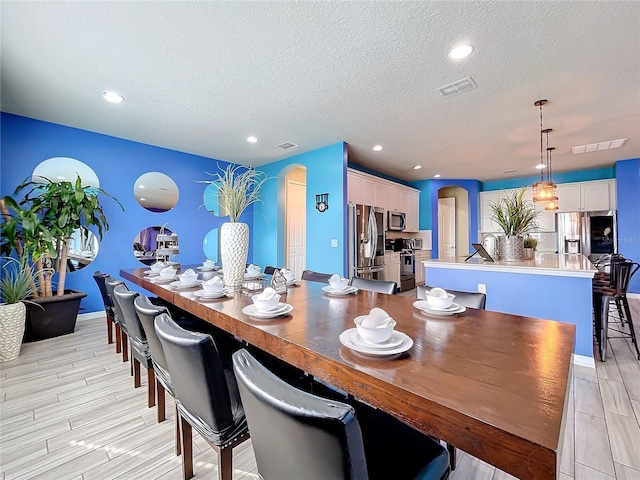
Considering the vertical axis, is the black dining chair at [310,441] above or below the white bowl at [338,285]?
below

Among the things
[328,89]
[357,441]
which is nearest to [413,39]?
[328,89]

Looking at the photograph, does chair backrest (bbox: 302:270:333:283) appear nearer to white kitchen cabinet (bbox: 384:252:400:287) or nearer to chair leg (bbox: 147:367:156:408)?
chair leg (bbox: 147:367:156:408)

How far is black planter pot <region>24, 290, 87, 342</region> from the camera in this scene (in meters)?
3.12

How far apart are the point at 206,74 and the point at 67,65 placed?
1.12m

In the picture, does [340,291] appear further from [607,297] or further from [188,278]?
[607,297]

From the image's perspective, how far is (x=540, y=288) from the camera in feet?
8.91

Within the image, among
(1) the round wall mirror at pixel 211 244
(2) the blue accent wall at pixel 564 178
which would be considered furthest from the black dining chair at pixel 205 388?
(2) the blue accent wall at pixel 564 178

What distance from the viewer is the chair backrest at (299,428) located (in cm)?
51

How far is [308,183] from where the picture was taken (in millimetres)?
4730

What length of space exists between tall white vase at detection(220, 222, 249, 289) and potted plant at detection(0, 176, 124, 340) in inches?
101

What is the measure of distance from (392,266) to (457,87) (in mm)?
3577

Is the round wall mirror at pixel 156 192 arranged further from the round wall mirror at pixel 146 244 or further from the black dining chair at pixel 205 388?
Result: the black dining chair at pixel 205 388

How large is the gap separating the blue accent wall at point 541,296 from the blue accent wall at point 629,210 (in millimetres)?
4293

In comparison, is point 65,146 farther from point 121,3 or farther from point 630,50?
point 630,50
